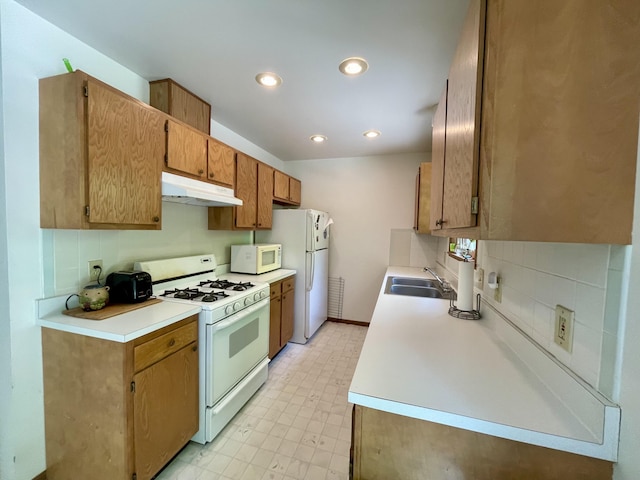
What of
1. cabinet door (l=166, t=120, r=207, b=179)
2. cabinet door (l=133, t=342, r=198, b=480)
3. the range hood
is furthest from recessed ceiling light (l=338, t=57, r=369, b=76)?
cabinet door (l=133, t=342, r=198, b=480)

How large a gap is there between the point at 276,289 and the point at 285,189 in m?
1.42

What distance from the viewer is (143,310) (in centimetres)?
152

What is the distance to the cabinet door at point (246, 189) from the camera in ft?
8.04

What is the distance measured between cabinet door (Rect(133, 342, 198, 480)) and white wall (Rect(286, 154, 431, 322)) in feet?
8.39

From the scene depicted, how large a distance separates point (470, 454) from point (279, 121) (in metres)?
2.65

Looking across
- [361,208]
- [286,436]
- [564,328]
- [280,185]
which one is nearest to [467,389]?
[564,328]

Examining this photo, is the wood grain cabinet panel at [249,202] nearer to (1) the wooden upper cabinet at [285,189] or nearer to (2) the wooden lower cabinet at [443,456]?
(1) the wooden upper cabinet at [285,189]

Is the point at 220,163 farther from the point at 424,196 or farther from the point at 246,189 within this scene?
the point at 424,196

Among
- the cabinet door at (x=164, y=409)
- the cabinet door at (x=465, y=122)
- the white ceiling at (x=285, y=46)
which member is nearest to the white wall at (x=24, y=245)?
the white ceiling at (x=285, y=46)

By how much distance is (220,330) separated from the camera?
1693mm

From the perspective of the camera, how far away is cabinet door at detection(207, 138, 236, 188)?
2082 millimetres

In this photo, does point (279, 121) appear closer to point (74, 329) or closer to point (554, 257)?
point (74, 329)

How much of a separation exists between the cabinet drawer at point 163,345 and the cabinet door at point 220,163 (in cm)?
122

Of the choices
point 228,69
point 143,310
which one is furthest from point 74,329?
point 228,69
